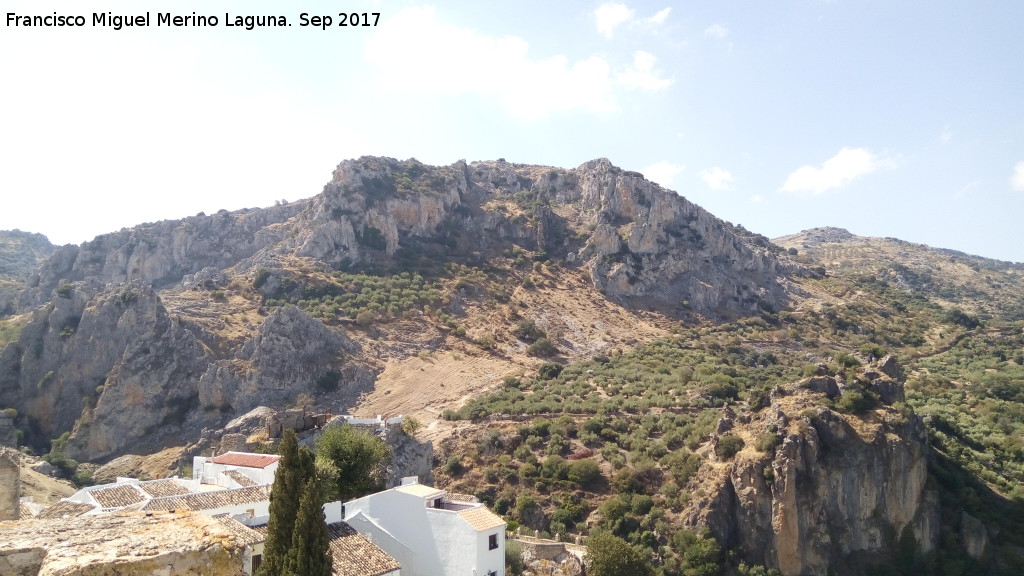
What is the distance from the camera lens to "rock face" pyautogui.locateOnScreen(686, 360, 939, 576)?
25938 millimetres

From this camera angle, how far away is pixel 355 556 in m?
17.0

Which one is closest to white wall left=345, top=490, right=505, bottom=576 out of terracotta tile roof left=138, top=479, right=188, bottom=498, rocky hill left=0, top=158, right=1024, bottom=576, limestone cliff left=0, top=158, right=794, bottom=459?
terracotta tile roof left=138, top=479, right=188, bottom=498

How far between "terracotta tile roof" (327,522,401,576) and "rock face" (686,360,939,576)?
48.5ft

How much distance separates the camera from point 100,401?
128ft

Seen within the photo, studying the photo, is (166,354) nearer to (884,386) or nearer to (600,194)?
(884,386)

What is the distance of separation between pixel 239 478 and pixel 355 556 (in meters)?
7.58

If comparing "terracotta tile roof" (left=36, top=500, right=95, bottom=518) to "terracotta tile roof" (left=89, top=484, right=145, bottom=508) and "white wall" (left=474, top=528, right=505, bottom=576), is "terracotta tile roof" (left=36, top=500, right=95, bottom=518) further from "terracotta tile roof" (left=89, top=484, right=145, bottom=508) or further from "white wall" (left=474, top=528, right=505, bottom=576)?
"white wall" (left=474, top=528, right=505, bottom=576)

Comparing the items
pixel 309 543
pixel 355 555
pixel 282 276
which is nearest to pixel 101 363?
pixel 282 276

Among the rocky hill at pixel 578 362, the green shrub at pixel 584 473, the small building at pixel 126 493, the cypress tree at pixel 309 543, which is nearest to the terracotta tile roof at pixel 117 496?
the small building at pixel 126 493

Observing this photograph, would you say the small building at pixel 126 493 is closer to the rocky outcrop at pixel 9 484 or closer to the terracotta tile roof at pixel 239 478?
the terracotta tile roof at pixel 239 478

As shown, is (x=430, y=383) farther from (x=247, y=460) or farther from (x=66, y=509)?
(x=66, y=509)

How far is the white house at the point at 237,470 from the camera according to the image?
22422 millimetres

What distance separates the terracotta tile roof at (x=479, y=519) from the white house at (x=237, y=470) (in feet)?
23.1

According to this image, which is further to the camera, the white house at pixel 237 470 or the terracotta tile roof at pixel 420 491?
the white house at pixel 237 470
